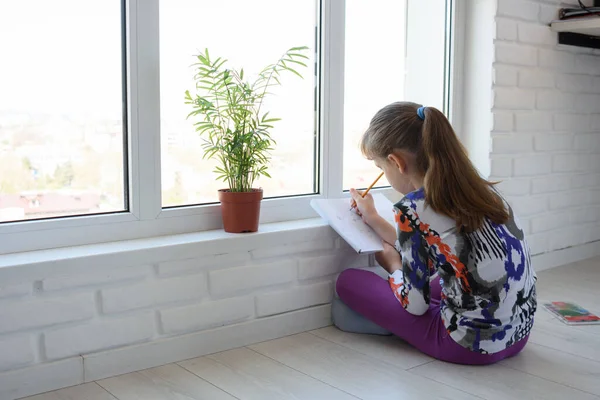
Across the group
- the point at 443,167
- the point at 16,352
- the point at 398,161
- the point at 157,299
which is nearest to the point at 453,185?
the point at 443,167

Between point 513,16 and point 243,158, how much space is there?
1.21 meters

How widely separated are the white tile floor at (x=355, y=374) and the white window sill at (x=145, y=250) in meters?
0.26

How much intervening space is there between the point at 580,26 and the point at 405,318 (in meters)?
1.34

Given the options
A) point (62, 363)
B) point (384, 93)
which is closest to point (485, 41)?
point (384, 93)

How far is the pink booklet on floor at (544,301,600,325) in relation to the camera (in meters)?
2.11

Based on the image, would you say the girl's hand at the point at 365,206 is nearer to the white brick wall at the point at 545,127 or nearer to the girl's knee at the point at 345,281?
the girl's knee at the point at 345,281

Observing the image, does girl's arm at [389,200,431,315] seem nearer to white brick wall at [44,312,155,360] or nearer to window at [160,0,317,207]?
window at [160,0,317,207]

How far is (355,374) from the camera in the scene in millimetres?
1715

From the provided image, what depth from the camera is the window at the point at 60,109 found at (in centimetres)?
164

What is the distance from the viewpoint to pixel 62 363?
1.62m

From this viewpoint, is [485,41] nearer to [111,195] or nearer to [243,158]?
[243,158]

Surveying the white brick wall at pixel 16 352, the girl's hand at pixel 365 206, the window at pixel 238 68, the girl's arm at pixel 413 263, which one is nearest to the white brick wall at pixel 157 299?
the white brick wall at pixel 16 352

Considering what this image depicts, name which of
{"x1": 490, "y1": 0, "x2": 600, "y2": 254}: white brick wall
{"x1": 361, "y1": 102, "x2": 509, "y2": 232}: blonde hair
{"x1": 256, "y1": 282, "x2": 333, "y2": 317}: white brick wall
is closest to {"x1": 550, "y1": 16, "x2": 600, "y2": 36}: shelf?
{"x1": 490, "y1": 0, "x2": 600, "y2": 254}: white brick wall

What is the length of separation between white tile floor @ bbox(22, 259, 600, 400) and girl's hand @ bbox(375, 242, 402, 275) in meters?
0.19
